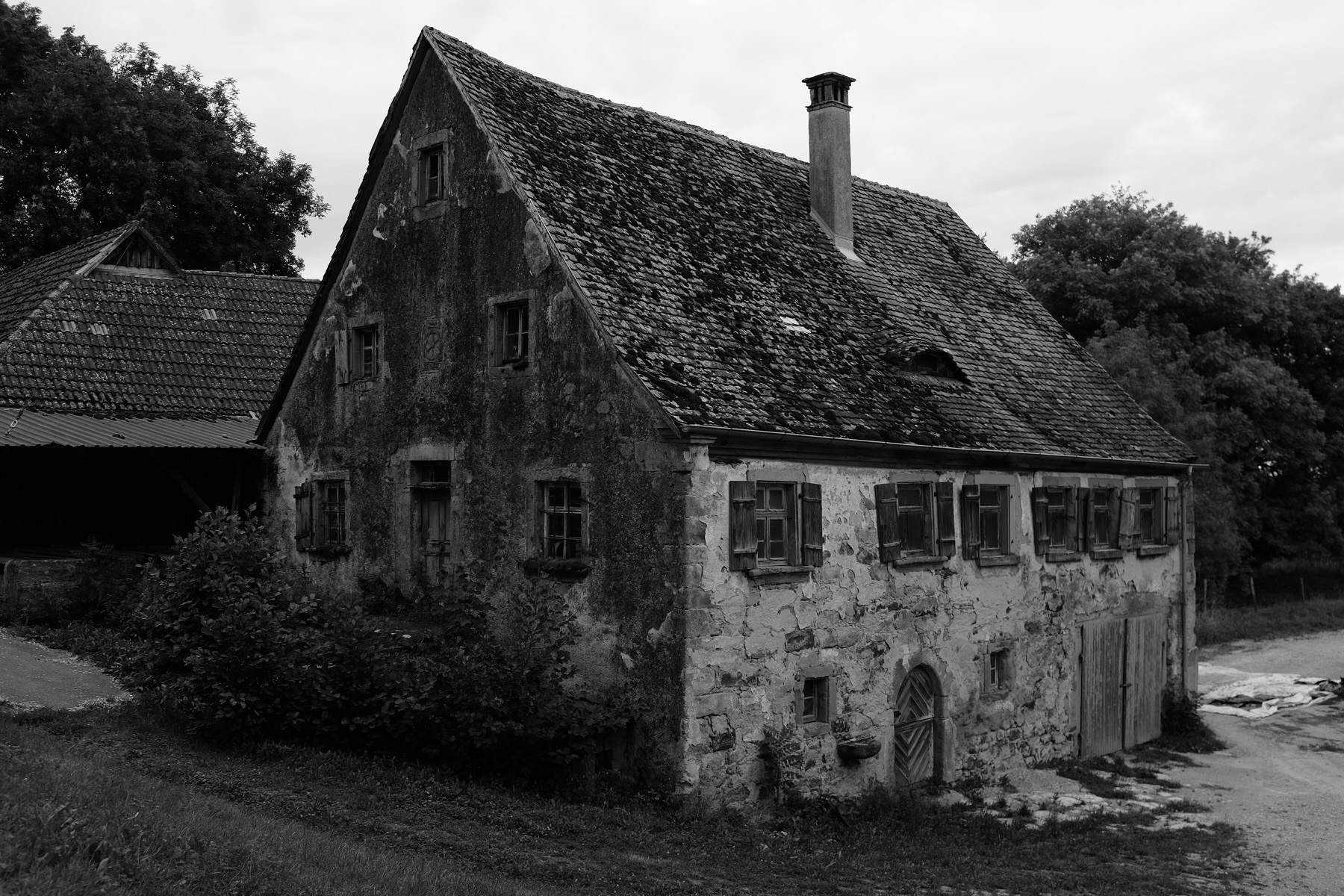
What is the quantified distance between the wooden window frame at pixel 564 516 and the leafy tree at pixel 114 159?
73.2 ft

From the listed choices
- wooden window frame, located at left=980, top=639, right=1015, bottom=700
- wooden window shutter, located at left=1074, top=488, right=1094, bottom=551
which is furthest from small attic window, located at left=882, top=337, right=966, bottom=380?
wooden window frame, located at left=980, top=639, right=1015, bottom=700

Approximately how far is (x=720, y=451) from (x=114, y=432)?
11473mm

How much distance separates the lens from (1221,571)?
112 feet

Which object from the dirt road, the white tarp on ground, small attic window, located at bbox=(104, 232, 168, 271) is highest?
small attic window, located at bbox=(104, 232, 168, 271)

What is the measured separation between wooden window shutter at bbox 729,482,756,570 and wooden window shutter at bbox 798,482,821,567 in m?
0.78

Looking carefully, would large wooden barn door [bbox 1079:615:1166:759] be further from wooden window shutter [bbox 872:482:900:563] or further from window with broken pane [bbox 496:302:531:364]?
window with broken pane [bbox 496:302:531:364]

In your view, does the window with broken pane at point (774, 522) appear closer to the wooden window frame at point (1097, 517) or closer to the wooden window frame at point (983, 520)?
the wooden window frame at point (983, 520)

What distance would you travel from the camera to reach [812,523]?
545 inches

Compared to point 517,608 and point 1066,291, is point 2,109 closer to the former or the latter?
point 517,608

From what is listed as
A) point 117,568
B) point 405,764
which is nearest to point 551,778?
point 405,764

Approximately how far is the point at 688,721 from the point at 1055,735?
7810 mm

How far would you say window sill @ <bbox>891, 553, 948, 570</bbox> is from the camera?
15.1 m

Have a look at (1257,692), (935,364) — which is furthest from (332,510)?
(1257,692)

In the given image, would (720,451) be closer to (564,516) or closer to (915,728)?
(564,516)
